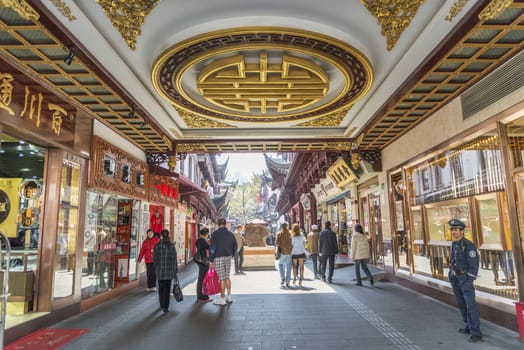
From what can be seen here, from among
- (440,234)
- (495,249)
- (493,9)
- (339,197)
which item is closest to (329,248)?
(440,234)

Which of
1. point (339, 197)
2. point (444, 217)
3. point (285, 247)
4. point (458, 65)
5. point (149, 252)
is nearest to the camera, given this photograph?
point (458, 65)

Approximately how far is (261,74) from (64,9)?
2.36m

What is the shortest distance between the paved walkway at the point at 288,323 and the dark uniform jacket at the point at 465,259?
734mm

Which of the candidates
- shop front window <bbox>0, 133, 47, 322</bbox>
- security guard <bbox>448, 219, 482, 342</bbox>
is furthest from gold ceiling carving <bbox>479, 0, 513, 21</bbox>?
shop front window <bbox>0, 133, 47, 322</bbox>

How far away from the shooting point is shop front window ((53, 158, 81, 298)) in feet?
16.4

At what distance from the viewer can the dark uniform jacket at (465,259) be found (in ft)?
12.3

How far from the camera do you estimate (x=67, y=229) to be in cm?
526

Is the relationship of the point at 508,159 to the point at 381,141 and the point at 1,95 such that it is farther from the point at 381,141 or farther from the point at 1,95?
the point at 1,95

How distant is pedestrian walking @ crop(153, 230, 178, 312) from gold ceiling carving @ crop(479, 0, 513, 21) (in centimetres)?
502

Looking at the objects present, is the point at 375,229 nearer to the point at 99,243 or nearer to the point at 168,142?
the point at 168,142

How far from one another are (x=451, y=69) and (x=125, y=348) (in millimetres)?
A: 5139

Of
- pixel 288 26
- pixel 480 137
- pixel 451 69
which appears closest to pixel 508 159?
pixel 480 137

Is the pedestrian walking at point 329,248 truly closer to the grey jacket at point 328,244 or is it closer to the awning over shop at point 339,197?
the grey jacket at point 328,244

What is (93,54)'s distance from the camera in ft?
13.1
